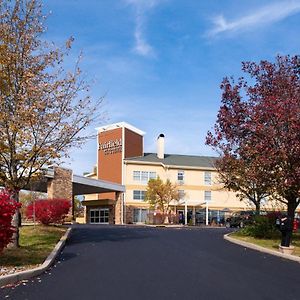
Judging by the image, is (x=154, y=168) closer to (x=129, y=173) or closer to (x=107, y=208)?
(x=129, y=173)

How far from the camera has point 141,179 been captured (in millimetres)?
60219

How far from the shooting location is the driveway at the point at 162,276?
8894 mm

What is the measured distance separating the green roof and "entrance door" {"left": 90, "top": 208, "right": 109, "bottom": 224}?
7.85m

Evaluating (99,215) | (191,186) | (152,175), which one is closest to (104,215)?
(99,215)

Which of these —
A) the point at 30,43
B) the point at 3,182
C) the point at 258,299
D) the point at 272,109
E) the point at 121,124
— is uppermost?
the point at 121,124

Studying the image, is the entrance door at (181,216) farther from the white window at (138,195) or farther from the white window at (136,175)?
the white window at (136,175)

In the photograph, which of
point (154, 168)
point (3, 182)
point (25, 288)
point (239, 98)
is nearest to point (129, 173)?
point (154, 168)

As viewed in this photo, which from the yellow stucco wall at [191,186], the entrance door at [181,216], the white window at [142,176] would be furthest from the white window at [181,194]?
the white window at [142,176]

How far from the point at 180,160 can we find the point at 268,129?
45.8 m

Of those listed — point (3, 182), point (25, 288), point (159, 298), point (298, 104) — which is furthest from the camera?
point (298, 104)

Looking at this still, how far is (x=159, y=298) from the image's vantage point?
848 centimetres

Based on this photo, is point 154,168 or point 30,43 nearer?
point 30,43

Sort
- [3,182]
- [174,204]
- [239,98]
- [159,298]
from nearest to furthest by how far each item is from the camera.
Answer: [159,298] → [3,182] → [239,98] → [174,204]

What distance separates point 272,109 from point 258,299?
10435 millimetres
